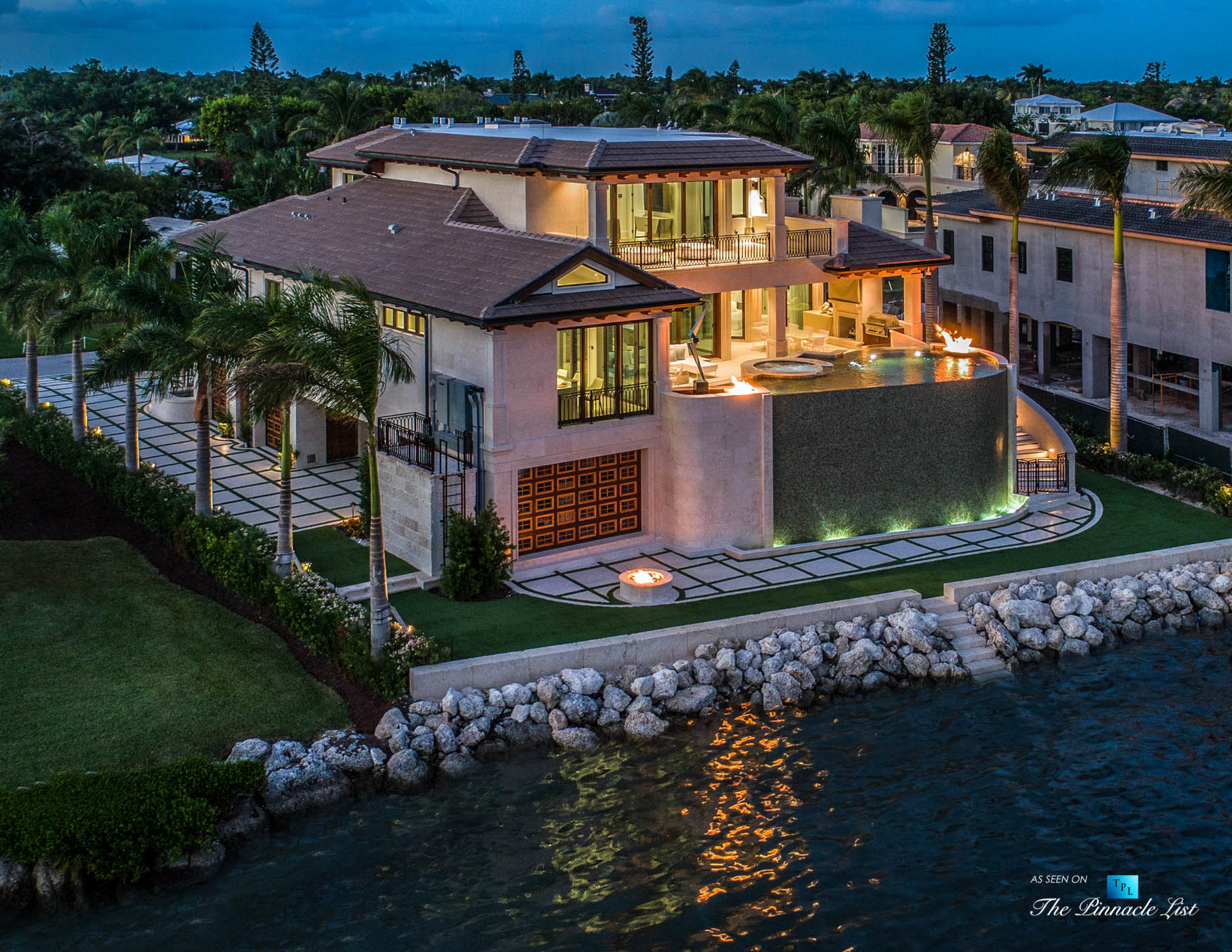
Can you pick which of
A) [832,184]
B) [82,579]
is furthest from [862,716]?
[832,184]

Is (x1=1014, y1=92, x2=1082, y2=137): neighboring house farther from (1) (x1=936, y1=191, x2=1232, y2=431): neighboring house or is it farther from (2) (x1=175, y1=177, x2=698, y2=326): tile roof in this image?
(2) (x1=175, y1=177, x2=698, y2=326): tile roof

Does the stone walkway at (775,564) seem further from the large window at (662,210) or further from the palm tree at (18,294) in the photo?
the palm tree at (18,294)

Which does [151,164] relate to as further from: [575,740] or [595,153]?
[575,740]

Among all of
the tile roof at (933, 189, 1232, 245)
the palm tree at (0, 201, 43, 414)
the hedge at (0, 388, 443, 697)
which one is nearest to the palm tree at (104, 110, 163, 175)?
the palm tree at (0, 201, 43, 414)

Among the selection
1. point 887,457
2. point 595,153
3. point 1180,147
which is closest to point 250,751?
point 887,457

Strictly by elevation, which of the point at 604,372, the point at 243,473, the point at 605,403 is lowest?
the point at 243,473
